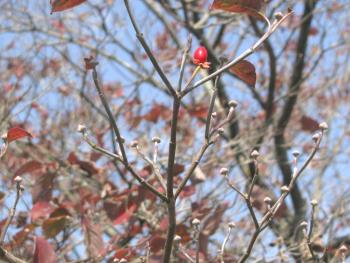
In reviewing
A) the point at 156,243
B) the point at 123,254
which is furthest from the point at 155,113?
the point at 123,254

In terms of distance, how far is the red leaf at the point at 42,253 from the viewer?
5.25 feet

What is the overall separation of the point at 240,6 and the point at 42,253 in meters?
0.90

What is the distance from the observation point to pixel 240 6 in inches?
49.9

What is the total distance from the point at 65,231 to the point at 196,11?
80.5 inches

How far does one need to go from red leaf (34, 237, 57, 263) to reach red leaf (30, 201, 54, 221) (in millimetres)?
715

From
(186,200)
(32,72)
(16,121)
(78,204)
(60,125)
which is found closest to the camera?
(78,204)

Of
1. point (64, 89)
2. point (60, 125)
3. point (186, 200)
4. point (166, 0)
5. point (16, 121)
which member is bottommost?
point (186, 200)

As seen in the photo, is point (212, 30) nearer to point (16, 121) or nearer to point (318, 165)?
point (318, 165)

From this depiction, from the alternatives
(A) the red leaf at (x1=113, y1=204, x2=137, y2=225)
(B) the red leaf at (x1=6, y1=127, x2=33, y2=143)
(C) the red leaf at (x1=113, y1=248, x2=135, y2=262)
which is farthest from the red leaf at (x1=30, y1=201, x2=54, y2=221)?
(B) the red leaf at (x1=6, y1=127, x2=33, y2=143)

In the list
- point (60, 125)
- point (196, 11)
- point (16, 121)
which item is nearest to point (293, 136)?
point (196, 11)

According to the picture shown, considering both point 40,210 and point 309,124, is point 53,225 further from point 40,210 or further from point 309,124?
point 309,124

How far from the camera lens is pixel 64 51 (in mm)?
4344

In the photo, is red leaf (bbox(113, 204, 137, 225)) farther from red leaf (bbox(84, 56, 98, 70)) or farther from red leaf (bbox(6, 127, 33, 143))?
red leaf (bbox(84, 56, 98, 70))

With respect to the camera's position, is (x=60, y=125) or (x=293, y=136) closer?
(x=60, y=125)
